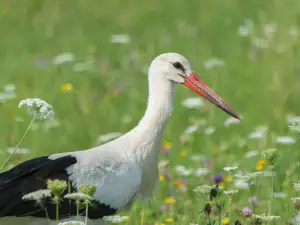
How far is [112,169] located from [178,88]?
4337 mm

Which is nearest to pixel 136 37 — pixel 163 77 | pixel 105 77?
pixel 105 77

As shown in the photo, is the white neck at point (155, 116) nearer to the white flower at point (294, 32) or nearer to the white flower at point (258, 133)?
the white flower at point (258, 133)

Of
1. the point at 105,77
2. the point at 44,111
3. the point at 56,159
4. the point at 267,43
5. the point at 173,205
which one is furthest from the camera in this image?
the point at 267,43

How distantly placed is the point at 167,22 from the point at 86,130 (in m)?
4.32

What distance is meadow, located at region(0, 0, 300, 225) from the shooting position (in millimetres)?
8648

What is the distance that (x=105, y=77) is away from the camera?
12.1 meters

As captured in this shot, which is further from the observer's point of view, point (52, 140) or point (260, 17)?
point (260, 17)

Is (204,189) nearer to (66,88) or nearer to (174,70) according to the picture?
(174,70)

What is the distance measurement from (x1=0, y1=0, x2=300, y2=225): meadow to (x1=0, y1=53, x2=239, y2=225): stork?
0.43 meters

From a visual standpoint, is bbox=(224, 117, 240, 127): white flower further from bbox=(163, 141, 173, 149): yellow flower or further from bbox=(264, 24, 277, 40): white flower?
bbox=(264, 24, 277, 40): white flower

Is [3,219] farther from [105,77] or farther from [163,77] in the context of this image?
[105,77]

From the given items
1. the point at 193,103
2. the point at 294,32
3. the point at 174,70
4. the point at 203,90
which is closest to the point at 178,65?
the point at 174,70

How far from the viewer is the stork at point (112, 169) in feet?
22.5

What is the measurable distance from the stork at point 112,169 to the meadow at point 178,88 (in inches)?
17.0
